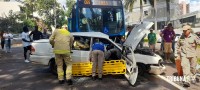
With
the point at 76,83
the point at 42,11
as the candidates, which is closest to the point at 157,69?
the point at 76,83

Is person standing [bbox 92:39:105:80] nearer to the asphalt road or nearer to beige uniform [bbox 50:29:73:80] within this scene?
the asphalt road

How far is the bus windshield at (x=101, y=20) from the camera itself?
50.5 ft

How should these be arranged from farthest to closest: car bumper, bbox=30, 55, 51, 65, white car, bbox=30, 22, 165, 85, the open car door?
car bumper, bbox=30, 55, 51, 65 → white car, bbox=30, 22, 165, 85 → the open car door

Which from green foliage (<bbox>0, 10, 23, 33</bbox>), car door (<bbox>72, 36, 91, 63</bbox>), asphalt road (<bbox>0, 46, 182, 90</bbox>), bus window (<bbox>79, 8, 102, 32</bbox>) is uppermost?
green foliage (<bbox>0, 10, 23, 33</bbox>)

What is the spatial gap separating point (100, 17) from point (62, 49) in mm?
6863

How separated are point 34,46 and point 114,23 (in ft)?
19.8

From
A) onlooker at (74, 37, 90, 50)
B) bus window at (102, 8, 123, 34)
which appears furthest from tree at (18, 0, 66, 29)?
onlooker at (74, 37, 90, 50)

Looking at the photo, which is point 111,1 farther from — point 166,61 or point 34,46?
point 34,46

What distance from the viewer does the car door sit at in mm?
10359

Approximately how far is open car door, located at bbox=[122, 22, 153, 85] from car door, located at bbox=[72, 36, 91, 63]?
119 cm

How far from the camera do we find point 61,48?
9188 millimetres

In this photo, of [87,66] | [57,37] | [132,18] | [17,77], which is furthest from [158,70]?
[132,18]

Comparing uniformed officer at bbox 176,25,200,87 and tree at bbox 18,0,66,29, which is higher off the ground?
tree at bbox 18,0,66,29

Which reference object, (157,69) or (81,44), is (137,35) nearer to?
(157,69)
